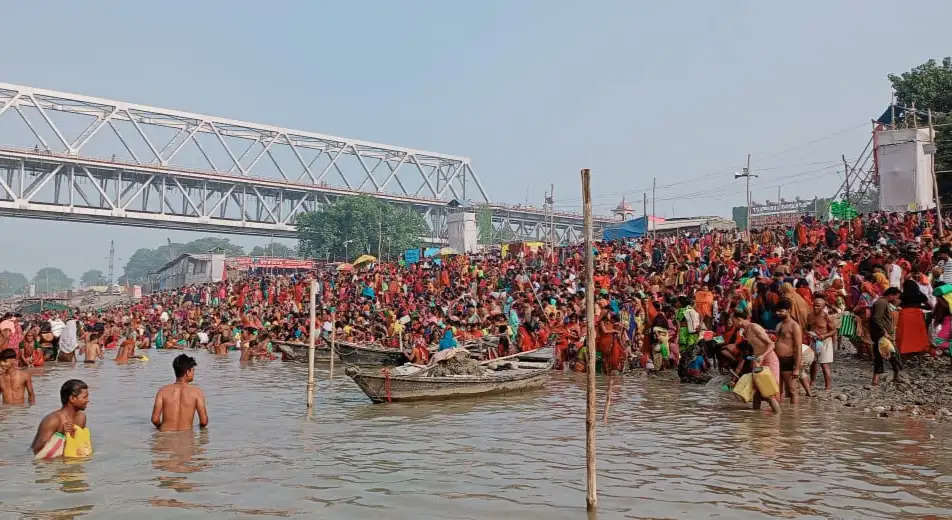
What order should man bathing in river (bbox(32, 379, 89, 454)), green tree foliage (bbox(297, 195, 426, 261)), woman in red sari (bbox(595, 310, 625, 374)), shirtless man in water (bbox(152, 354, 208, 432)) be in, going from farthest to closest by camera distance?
1. green tree foliage (bbox(297, 195, 426, 261))
2. woman in red sari (bbox(595, 310, 625, 374))
3. shirtless man in water (bbox(152, 354, 208, 432))
4. man bathing in river (bbox(32, 379, 89, 454))

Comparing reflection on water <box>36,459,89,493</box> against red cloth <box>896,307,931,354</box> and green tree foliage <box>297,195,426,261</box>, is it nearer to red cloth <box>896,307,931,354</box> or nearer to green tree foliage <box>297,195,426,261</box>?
red cloth <box>896,307,931,354</box>

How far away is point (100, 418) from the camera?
1174cm

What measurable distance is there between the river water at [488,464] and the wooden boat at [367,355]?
7994 mm

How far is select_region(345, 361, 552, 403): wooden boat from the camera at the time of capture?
12344mm

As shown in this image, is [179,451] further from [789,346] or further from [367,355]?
[367,355]

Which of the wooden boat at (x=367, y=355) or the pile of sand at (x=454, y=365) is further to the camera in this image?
the wooden boat at (x=367, y=355)

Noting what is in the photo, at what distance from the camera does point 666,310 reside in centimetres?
1634

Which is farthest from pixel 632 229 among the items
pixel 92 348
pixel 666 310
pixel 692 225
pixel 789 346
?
pixel 789 346

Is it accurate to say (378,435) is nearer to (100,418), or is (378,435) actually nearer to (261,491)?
(261,491)

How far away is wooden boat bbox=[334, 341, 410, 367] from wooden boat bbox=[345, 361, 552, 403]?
7.17 metres

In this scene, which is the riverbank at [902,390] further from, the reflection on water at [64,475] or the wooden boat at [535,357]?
the reflection on water at [64,475]

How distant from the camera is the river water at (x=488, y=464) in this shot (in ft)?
20.5

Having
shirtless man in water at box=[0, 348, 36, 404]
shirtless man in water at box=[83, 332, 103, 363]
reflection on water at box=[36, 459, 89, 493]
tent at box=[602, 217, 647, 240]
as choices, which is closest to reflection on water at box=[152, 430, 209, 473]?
reflection on water at box=[36, 459, 89, 493]

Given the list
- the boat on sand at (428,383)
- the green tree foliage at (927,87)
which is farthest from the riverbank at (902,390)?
the green tree foliage at (927,87)
